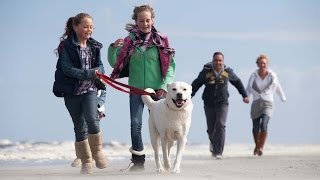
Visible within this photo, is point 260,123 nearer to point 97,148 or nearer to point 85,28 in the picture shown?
point 97,148

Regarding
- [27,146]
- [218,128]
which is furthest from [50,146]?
[218,128]

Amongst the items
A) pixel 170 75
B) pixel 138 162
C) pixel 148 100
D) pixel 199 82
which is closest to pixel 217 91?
pixel 199 82

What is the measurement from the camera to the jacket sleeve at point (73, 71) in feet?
29.9

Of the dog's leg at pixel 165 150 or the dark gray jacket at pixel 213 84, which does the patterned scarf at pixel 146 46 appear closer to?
the dog's leg at pixel 165 150

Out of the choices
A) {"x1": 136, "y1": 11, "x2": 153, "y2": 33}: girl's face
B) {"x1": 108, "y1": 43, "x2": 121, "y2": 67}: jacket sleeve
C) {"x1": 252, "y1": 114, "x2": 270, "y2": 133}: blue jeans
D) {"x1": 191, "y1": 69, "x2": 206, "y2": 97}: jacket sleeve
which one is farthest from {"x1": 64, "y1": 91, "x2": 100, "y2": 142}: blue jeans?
{"x1": 252, "y1": 114, "x2": 270, "y2": 133}: blue jeans

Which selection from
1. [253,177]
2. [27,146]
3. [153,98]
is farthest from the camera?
[27,146]

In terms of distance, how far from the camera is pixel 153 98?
9.69m

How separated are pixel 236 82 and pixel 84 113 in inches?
276

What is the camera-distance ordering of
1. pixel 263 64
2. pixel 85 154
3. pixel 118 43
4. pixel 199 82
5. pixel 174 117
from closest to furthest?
pixel 174 117 → pixel 85 154 → pixel 118 43 → pixel 199 82 → pixel 263 64

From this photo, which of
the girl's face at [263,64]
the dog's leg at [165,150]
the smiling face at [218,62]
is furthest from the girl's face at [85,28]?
the girl's face at [263,64]

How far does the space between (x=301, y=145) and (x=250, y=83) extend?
10602mm

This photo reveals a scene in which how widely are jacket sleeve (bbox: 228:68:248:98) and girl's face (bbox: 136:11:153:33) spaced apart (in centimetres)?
596

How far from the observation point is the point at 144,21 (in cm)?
965

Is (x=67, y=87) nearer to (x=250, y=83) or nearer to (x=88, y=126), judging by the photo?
(x=88, y=126)
